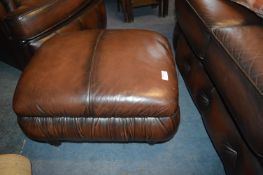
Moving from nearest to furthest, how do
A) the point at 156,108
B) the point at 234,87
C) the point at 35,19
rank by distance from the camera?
the point at 234,87 < the point at 156,108 < the point at 35,19

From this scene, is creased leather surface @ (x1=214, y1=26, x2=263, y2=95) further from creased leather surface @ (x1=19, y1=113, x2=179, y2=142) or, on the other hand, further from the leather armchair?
the leather armchair

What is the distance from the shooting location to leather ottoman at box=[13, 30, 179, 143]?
3.02ft

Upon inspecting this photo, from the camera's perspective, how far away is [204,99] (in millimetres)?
1112

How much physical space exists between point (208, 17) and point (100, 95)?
1.86 feet

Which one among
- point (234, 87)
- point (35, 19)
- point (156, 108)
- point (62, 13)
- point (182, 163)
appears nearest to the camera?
point (234, 87)

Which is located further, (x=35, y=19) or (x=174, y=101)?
(x=35, y=19)

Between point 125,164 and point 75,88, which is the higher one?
point 75,88

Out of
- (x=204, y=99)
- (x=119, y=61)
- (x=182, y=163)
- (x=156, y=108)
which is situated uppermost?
(x=119, y=61)

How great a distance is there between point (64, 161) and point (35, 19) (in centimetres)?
77

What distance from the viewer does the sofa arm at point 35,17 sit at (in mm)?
1243

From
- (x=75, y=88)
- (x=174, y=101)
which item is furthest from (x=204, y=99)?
(x=75, y=88)

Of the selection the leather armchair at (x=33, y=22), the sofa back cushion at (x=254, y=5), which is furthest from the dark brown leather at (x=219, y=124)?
the leather armchair at (x=33, y=22)

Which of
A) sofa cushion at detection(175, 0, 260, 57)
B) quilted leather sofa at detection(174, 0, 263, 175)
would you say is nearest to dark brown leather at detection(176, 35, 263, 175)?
quilted leather sofa at detection(174, 0, 263, 175)

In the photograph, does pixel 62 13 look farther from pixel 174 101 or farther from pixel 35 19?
pixel 174 101
